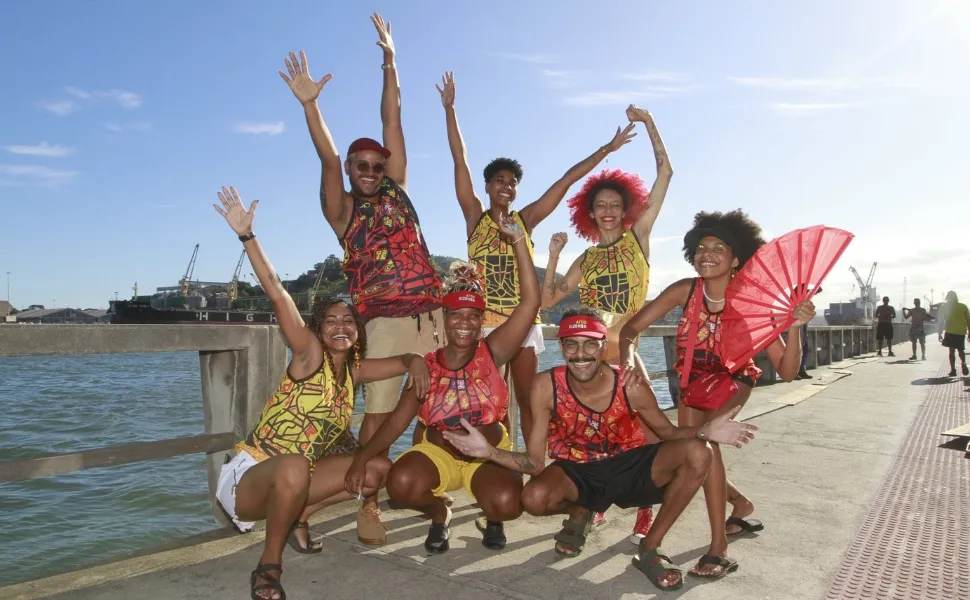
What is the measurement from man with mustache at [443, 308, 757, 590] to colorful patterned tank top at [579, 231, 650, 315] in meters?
0.64

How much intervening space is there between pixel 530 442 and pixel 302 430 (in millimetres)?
1142

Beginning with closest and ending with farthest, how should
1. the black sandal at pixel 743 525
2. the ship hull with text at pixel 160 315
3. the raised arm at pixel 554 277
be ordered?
the black sandal at pixel 743 525 < the raised arm at pixel 554 277 < the ship hull with text at pixel 160 315

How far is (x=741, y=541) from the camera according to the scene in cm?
363

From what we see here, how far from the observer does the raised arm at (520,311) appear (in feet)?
12.4

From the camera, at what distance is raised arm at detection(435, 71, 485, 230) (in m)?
4.66

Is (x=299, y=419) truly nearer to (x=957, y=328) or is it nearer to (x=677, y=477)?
(x=677, y=477)

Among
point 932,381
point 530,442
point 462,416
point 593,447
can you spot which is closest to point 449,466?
point 462,416

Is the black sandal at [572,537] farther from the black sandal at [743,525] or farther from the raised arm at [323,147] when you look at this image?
the raised arm at [323,147]

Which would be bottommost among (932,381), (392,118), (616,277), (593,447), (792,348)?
(932,381)

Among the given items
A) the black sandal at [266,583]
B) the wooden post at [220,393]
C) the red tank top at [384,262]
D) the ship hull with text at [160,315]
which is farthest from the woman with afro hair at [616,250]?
the ship hull with text at [160,315]

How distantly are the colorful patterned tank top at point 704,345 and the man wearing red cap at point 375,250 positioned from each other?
1415mm

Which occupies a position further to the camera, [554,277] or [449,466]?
[554,277]

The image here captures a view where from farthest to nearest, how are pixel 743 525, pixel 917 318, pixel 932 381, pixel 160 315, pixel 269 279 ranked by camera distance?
pixel 160 315 → pixel 917 318 → pixel 932 381 → pixel 743 525 → pixel 269 279

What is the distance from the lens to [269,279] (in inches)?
129
